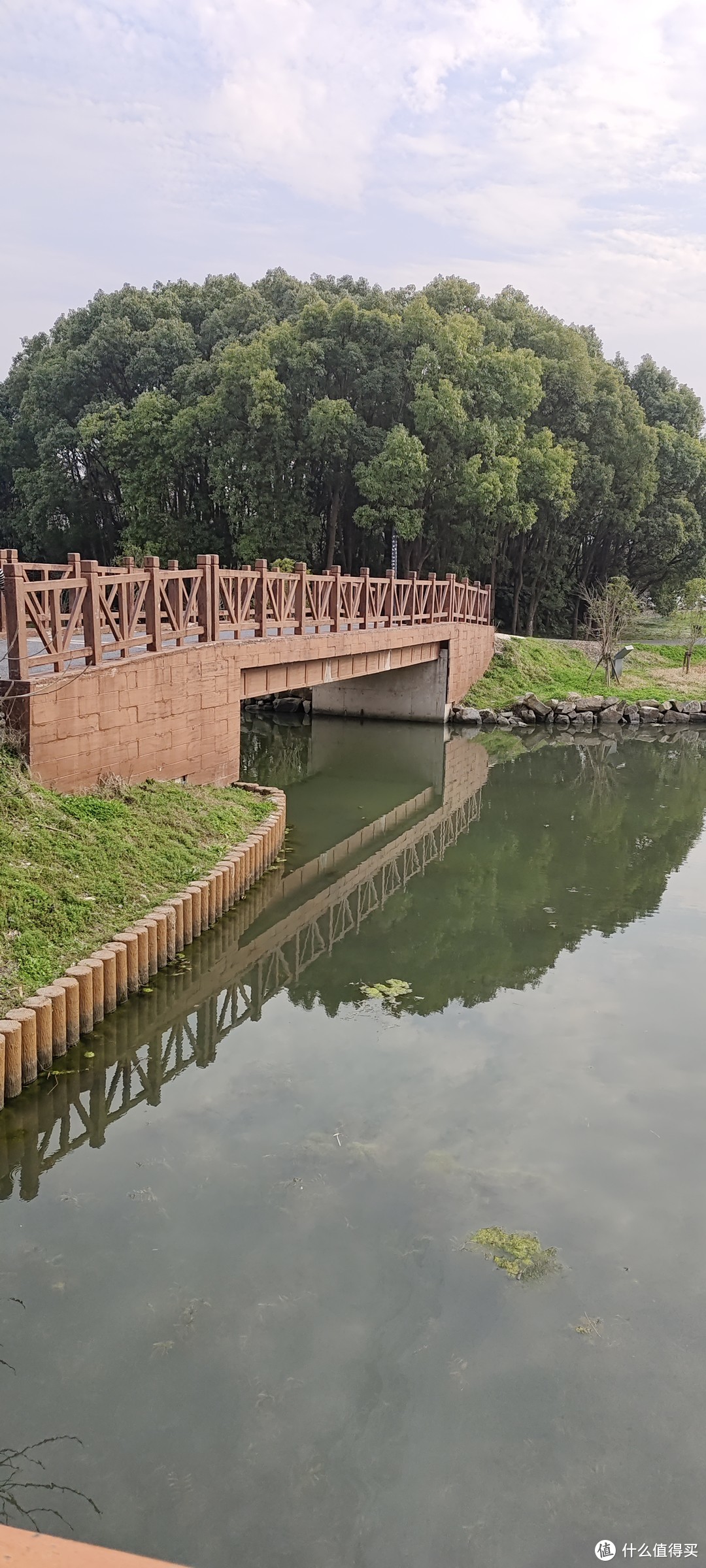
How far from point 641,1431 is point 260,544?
2522cm

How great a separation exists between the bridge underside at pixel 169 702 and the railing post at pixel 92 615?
0.18 metres

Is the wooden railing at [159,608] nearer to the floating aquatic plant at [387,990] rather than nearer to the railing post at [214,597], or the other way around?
the railing post at [214,597]

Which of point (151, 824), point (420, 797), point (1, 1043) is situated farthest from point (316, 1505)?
point (420, 797)

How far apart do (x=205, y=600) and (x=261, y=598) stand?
1.74 meters

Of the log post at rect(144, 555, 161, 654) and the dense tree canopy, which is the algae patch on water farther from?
the dense tree canopy

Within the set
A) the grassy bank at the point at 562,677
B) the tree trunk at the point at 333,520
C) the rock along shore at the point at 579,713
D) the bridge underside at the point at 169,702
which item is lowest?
the rock along shore at the point at 579,713

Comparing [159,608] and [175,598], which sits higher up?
[175,598]

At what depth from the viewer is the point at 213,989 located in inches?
340

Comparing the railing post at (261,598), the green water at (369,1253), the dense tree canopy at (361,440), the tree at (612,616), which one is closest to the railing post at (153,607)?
the railing post at (261,598)

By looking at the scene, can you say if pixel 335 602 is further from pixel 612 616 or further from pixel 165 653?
pixel 612 616

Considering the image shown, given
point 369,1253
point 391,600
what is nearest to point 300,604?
point 391,600

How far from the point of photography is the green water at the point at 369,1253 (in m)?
3.89

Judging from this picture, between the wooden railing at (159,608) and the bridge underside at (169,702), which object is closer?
the wooden railing at (159,608)

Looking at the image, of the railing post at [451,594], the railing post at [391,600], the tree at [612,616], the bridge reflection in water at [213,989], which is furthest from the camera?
the tree at [612,616]
